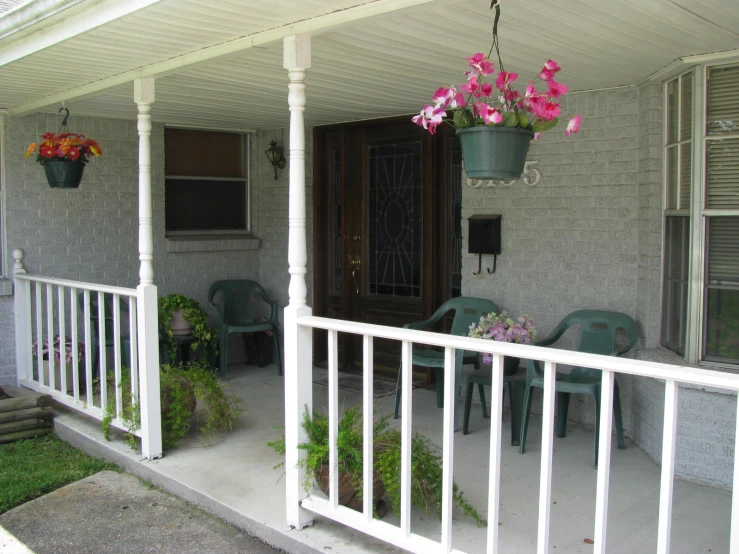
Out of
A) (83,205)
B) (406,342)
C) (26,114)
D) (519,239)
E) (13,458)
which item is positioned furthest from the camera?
(83,205)

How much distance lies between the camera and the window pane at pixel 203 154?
634 centimetres

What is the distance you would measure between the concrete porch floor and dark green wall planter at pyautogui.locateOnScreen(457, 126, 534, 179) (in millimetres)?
1482

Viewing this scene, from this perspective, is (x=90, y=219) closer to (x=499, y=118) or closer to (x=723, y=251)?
(x=499, y=118)

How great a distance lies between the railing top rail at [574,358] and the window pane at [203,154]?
381 cm

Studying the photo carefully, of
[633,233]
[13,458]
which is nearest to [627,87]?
[633,233]

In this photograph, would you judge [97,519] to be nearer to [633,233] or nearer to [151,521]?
[151,521]

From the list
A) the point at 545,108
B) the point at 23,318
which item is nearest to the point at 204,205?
A: the point at 23,318

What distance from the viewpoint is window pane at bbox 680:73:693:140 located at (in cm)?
376

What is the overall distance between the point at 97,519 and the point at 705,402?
3.03 metres

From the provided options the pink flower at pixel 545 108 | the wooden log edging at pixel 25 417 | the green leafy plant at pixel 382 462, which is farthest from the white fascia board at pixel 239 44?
the wooden log edging at pixel 25 417

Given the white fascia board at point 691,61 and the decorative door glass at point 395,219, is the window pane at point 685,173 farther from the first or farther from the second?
the decorative door glass at point 395,219

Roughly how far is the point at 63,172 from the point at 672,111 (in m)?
3.79

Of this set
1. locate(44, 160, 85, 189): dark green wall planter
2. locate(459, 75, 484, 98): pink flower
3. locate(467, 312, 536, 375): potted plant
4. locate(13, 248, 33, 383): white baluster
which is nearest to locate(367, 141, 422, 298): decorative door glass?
locate(467, 312, 536, 375): potted plant

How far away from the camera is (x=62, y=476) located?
414 centimetres
